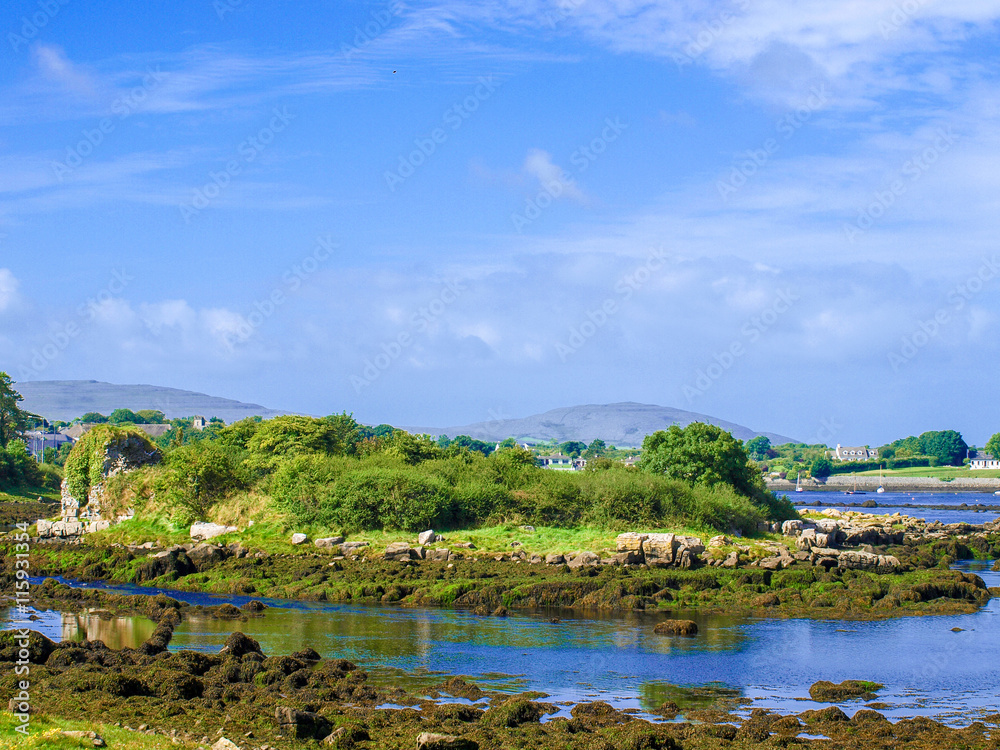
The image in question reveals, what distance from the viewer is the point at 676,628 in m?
26.2

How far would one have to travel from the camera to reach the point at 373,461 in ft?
152

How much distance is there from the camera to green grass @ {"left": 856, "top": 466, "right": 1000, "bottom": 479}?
171125mm

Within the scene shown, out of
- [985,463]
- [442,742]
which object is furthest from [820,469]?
[442,742]

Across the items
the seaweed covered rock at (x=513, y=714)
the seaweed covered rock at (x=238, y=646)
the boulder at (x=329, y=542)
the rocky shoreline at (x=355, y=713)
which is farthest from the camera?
the boulder at (x=329, y=542)

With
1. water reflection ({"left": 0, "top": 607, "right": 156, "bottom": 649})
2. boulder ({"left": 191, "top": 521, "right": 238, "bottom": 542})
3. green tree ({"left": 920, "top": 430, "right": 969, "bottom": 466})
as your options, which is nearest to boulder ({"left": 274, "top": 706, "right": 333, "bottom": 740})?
water reflection ({"left": 0, "top": 607, "right": 156, "bottom": 649})

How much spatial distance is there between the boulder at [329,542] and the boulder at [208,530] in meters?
5.44

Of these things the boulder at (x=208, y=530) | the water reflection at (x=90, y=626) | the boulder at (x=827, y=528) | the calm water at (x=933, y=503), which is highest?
the boulder at (x=208, y=530)

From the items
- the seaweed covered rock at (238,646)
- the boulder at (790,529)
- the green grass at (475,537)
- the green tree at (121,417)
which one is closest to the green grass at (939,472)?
the boulder at (790,529)

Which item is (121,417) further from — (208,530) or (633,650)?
(633,650)

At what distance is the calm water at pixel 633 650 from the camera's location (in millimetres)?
19766

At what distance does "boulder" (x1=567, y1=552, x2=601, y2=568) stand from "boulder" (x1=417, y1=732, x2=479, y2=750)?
21383 millimetres

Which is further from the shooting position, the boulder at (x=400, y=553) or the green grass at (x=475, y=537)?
the green grass at (x=475, y=537)

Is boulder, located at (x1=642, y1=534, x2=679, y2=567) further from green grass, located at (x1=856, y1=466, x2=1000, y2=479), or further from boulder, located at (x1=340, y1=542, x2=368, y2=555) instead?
green grass, located at (x1=856, y1=466, x2=1000, y2=479)

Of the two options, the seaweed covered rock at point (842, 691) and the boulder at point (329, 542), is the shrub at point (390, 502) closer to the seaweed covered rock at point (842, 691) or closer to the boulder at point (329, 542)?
the boulder at point (329, 542)
